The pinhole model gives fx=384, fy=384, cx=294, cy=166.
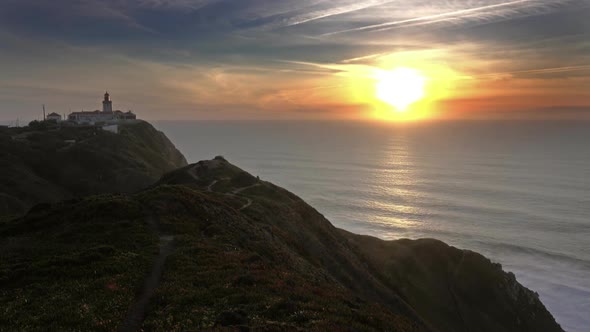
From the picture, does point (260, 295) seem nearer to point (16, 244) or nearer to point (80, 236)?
point (80, 236)

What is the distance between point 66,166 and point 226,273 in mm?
93021

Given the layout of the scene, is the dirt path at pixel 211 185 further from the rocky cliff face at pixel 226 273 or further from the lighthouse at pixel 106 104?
the lighthouse at pixel 106 104

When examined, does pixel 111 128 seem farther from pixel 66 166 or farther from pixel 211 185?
pixel 211 185

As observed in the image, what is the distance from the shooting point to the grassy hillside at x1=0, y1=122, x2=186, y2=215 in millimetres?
80413

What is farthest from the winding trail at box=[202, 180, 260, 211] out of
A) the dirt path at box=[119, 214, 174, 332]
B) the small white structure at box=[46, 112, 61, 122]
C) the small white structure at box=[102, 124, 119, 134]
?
the small white structure at box=[46, 112, 61, 122]

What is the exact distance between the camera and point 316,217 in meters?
62.2

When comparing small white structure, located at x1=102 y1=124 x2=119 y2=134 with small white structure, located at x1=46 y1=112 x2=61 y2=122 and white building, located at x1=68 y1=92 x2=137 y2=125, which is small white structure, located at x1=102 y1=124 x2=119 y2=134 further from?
small white structure, located at x1=46 y1=112 x2=61 y2=122

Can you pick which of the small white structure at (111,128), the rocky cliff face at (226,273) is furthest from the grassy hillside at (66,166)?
the rocky cliff face at (226,273)

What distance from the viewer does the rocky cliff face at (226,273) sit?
1772 cm

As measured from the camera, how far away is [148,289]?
21.0 metres

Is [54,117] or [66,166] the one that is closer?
[66,166]

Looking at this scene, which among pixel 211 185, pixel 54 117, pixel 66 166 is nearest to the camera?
pixel 211 185

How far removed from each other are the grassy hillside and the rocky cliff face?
116 ft

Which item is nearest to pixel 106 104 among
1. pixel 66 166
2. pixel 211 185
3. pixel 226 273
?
pixel 66 166
